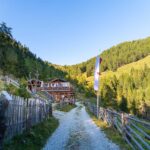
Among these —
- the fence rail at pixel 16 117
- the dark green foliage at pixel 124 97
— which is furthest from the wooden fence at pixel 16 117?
the dark green foliage at pixel 124 97

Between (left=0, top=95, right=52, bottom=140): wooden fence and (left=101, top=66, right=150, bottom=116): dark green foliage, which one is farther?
(left=101, top=66, right=150, bottom=116): dark green foliage

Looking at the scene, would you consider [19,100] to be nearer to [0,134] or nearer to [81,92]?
[0,134]

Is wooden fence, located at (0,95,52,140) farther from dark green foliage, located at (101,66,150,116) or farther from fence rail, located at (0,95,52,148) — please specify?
dark green foliage, located at (101,66,150,116)

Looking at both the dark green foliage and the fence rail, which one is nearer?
the fence rail

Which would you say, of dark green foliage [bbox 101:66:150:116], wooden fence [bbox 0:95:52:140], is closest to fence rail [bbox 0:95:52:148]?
wooden fence [bbox 0:95:52:140]

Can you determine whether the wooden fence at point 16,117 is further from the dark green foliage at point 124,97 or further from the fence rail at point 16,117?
the dark green foliage at point 124,97

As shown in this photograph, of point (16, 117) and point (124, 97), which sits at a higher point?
point (124, 97)

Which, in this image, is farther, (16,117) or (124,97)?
(124,97)

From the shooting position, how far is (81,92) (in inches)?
6176

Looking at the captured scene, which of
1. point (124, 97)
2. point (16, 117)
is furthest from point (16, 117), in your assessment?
point (124, 97)

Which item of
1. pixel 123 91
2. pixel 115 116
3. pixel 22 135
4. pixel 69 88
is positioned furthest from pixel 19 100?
pixel 123 91

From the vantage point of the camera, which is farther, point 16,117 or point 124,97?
point 124,97

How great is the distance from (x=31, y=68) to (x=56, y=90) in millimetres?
28215

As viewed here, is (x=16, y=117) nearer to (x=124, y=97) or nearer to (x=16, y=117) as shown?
(x=16, y=117)
